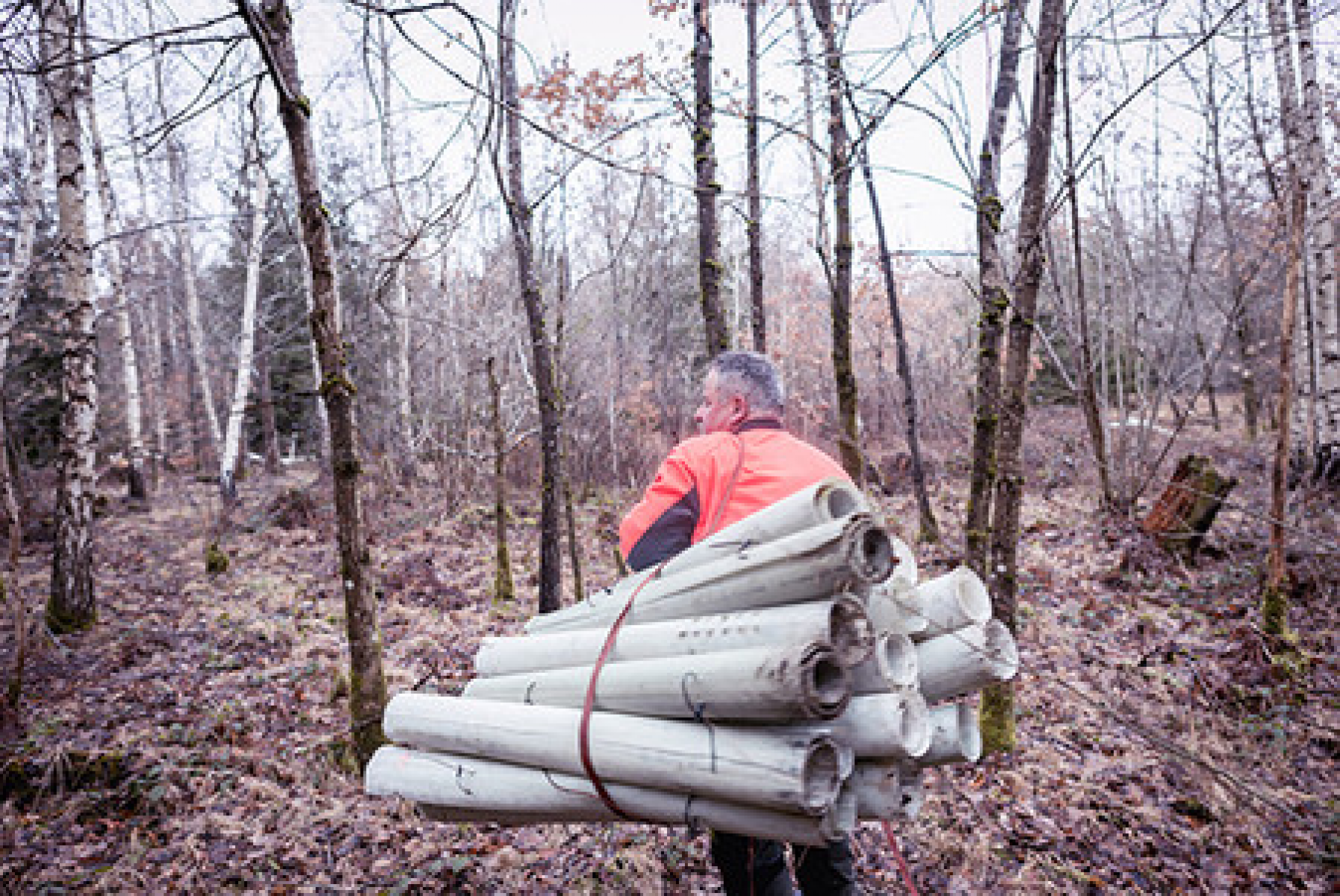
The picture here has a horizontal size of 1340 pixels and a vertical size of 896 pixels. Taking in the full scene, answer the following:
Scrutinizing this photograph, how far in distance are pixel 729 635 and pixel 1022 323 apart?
2.93 metres

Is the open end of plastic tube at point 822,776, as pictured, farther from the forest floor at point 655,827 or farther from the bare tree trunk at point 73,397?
the bare tree trunk at point 73,397

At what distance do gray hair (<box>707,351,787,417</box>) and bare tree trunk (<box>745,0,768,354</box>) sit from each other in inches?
176

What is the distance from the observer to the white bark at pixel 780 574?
181cm

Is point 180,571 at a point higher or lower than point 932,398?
lower

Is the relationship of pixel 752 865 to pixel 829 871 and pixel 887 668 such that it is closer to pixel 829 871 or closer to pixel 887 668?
pixel 829 871

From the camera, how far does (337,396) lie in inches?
161

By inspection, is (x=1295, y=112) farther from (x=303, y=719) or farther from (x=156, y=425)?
(x=156, y=425)

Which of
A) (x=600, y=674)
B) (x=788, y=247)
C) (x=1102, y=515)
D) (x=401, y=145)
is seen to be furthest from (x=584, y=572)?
(x=788, y=247)

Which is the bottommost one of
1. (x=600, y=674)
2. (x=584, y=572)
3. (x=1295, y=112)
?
(x=584, y=572)

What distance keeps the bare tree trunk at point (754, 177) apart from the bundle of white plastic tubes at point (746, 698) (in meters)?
5.42

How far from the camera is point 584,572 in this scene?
9656 mm

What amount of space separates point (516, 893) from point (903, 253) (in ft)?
16.7

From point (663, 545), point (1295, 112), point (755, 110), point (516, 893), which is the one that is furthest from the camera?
point (755, 110)

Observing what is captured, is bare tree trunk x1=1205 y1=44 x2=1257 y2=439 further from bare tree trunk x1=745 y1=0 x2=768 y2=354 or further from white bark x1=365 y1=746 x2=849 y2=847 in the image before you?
white bark x1=365 y1=746 x2=849 y2=847
